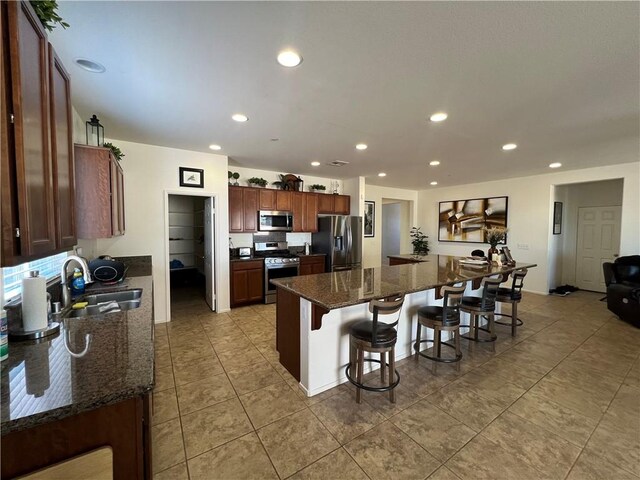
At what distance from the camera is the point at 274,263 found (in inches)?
195

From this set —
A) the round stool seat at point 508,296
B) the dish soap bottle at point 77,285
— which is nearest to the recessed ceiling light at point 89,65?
the dish soap bottle at point 77,285

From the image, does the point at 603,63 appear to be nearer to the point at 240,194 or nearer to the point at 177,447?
the point at 177,447

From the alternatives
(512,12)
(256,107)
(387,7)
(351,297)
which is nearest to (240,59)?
(256,107)

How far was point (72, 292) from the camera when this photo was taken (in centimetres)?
224

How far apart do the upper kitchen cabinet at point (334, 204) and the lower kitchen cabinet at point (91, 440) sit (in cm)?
502

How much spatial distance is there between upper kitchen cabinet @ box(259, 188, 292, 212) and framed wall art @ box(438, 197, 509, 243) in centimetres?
462

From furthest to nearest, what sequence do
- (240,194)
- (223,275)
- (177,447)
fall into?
1. (240,194)
2. (223,275)
3. (177,447)

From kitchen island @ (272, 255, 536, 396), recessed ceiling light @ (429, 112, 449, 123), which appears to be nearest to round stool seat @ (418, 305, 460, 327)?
kitchen island @ (272, 255, 536, 396)

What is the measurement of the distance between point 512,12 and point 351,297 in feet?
6.45

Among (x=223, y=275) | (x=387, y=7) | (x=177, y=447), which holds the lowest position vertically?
(x=177, y=447)

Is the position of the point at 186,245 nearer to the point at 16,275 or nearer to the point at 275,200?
the point at 275,200

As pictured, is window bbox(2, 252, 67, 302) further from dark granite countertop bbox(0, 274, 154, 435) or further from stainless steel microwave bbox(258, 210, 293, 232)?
stainless steel microwave bbox(258, 210, 293, 232)

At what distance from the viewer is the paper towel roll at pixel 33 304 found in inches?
55.1

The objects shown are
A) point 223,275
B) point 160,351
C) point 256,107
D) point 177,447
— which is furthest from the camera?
point 223,275
